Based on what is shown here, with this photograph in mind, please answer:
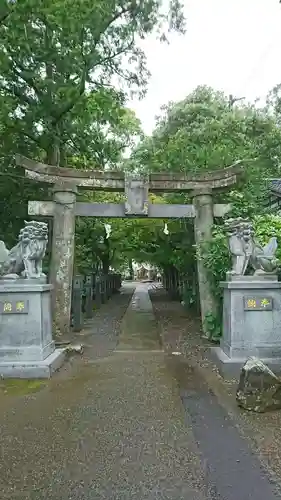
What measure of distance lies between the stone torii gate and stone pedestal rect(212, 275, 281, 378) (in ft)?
8.41

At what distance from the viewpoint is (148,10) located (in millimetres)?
9992

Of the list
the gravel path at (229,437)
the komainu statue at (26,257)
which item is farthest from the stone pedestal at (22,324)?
the gravel path at (229,437)

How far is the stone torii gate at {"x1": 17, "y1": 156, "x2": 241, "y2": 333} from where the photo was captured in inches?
352

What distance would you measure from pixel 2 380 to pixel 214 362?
345cm

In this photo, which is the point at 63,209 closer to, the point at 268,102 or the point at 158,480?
the point at 158,480

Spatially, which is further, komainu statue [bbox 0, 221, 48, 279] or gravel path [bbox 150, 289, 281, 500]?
komainu statue [bbox 0, 221, 48, 279]

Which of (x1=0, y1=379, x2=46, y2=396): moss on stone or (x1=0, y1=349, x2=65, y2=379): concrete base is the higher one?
(x1=0, y1=349, x2=65, y2=379): concrete base

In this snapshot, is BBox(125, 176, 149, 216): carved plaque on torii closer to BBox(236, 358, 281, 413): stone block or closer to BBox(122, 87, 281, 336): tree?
BBox(122, 87, 281, 336): tree

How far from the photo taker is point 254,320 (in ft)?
21.2

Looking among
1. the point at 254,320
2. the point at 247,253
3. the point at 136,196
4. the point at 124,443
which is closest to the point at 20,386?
the point at 124,443

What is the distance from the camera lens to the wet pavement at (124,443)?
9.87 feet

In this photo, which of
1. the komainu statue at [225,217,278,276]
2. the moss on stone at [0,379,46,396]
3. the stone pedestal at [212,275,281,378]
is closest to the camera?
the moss on stone at [0,379,46,396]

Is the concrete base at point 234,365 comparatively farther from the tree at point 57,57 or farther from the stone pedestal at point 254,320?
the tree at point 57,57

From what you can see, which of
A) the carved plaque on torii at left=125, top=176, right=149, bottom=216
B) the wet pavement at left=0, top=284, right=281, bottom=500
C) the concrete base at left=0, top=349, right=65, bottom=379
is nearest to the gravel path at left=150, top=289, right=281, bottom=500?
the wet pavement at left=0, top=284, right=281, bottom=500
